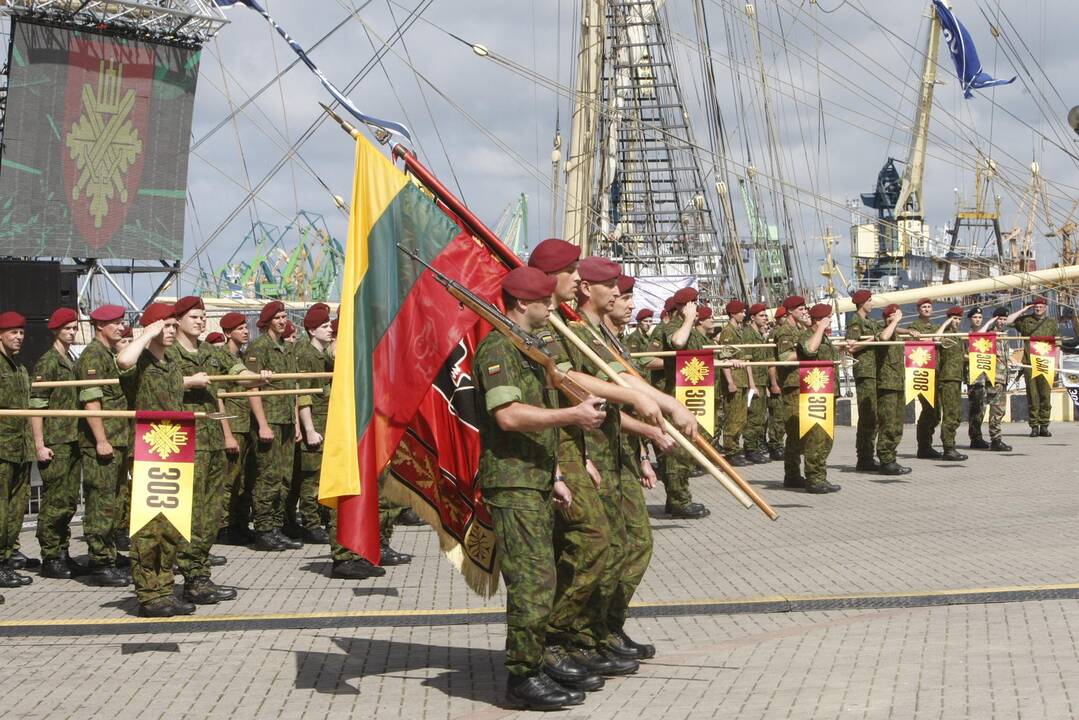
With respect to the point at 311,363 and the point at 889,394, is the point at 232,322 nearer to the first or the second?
the point at 311,363

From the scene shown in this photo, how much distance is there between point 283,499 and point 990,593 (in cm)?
586

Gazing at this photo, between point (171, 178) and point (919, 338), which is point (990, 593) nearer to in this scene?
point (919, 338)

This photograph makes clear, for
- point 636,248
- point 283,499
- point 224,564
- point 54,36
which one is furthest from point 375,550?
point 636,248

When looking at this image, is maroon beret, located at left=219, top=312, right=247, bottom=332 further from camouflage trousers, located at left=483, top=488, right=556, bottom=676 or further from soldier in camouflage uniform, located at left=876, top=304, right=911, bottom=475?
soldier in camouflage uniform, located at left=876, top=304, right=911, bottom=475

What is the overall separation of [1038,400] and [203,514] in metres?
14.2

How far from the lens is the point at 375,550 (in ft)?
21.7

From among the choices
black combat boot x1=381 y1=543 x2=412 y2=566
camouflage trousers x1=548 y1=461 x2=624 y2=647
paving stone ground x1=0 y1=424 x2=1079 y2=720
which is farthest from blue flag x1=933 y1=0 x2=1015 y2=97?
camouflage trousers x1=548 y1=461 x2=624 y2=647

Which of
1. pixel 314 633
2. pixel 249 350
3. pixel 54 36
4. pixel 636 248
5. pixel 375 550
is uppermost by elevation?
pixel 54 36

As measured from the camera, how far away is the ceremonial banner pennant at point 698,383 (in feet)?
44.0

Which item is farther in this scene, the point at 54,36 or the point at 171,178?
the point at 171,178

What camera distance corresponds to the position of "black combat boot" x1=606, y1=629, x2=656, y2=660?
22.5 ft

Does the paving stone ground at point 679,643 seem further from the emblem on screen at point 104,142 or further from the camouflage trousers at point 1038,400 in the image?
the emblem on screen at point 104,142

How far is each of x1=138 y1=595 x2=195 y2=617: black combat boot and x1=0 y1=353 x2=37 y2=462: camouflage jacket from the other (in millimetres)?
2067

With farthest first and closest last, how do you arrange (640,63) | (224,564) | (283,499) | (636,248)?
(636,248), (640,63), (283,499), (224,564)
